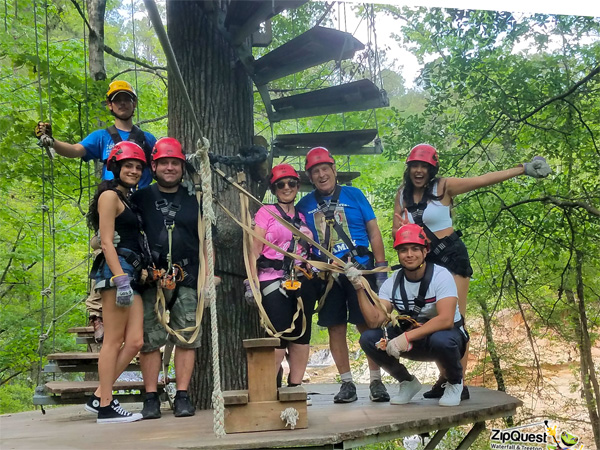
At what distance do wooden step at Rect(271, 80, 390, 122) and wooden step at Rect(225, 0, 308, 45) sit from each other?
23.8 inches

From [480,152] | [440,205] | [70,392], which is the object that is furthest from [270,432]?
[480,152]

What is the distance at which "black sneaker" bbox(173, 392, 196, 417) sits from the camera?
2746mm

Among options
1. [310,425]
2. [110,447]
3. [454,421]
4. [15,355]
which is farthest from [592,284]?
[15,355]

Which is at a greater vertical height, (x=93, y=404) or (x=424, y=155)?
(x=424, y=155)

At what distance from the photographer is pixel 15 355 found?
7.61 m

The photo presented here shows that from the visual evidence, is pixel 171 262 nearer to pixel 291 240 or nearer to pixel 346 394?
pixel 291 240

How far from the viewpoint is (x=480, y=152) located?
645 centimetres

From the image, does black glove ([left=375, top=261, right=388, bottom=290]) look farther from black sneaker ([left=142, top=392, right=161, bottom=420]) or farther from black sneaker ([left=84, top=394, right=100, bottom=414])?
black sneaker ([left=84, top=394, right=100, bottom=414])

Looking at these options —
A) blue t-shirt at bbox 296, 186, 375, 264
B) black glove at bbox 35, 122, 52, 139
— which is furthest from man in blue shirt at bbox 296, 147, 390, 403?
black glove at bbox 35, 122, 52, 139

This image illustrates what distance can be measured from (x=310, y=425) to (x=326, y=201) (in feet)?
4.22

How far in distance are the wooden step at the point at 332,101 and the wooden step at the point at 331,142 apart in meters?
0.16

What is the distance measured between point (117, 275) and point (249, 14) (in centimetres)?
167

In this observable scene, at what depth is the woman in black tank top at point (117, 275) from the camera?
2529 mm

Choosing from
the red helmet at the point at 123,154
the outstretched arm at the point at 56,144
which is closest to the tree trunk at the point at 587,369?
the red helmet at the point at 123,154
